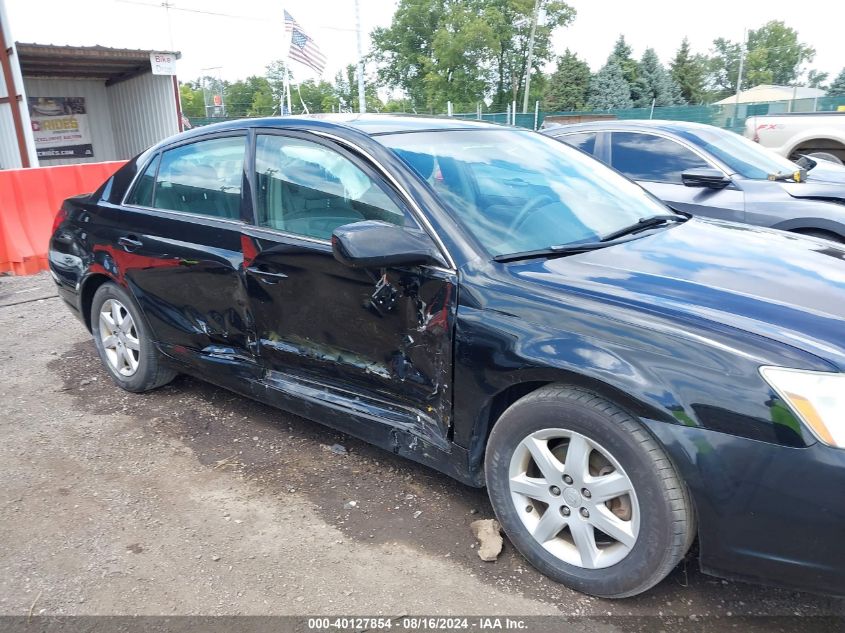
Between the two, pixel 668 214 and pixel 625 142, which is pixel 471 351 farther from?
pixel 625 142

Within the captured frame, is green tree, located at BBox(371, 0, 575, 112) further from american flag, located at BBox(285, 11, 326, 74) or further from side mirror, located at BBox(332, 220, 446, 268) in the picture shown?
side mirror, located at BBox(332, 220, 446, 268)

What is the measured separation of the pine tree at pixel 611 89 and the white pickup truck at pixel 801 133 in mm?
37160

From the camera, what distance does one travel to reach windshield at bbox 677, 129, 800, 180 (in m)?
5.82

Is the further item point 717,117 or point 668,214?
point 717,117

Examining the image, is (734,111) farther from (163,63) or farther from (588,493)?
(588,493)

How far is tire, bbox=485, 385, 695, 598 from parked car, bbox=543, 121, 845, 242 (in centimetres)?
325

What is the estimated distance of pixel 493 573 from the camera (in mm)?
2533

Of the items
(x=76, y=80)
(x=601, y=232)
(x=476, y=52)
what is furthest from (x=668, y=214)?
(x=476, y=52)

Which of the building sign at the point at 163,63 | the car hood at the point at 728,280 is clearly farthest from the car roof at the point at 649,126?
the building sign at the point at 163,63

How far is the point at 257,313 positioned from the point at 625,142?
447 centimetres

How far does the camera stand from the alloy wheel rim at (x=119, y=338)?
13.8ft

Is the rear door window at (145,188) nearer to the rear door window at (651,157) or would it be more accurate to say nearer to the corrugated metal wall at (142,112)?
the rear door window at (651,157)

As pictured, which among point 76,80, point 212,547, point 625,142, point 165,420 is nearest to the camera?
point 212,547

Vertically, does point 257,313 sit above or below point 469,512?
above
